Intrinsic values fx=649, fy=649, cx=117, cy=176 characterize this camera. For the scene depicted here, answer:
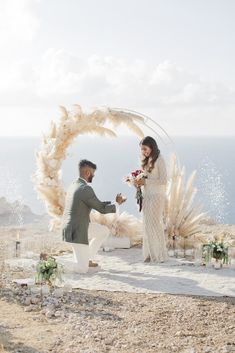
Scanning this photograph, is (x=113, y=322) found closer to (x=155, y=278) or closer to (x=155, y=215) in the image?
(x=155, y=278)

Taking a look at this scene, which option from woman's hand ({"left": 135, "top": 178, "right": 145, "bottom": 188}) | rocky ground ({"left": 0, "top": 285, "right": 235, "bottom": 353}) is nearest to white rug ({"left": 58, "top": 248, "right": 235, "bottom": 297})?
rocky ground ({"left": 0, "top": 285, "right": 235, "bottom": 353})

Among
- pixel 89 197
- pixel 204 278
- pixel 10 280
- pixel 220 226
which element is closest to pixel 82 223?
pixel 89 197

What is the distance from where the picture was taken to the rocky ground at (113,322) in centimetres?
617

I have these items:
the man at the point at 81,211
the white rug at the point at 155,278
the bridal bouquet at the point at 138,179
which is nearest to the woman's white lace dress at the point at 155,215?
the bridal bouquet at the point at 138,179

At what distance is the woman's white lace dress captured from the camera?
10.3 meters

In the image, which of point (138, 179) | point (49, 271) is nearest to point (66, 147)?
point (138, 179)

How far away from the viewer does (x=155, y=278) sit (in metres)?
9.11

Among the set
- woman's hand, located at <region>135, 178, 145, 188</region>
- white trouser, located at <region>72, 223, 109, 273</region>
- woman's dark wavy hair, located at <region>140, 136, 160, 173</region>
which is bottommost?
white trouser, located at <region>72, 223, 109, 273</region>

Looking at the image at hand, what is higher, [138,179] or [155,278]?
[138,179]

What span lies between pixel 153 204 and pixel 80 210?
1503 mm

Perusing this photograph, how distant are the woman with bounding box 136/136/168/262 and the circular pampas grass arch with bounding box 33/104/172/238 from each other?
137cm

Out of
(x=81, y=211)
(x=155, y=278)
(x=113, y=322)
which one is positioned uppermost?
(x=81, y=211)

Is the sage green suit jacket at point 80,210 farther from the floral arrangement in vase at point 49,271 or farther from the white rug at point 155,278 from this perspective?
the floral arrangement in vase at point 49,271

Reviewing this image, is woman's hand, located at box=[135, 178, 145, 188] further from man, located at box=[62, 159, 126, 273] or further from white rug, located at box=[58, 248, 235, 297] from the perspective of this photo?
white rug, located at box=[58, 248, 235, 297]
